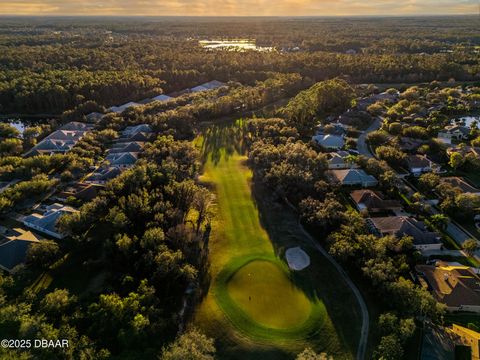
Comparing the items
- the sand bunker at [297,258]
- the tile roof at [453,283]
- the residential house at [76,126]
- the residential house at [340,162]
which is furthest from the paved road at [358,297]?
the residential house at [76,126]

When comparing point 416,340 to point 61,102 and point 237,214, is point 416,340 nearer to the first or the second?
point 237,214

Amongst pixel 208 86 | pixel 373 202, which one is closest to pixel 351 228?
pixel 373 202

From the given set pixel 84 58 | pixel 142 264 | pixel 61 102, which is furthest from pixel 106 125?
pixel 84 58

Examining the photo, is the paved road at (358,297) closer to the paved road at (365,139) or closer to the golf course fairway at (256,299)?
the golf course fairway at (256,299)

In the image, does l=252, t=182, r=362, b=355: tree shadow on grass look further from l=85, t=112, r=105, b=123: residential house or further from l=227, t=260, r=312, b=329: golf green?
l=85, t=112, r=105, b=123: residential house

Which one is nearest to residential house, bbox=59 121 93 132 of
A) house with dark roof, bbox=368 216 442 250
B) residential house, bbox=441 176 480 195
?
house with dark roof, bbox=368 216 442 250

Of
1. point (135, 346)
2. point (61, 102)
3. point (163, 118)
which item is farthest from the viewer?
point (61, 102)

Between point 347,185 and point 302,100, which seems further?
point 302,100
